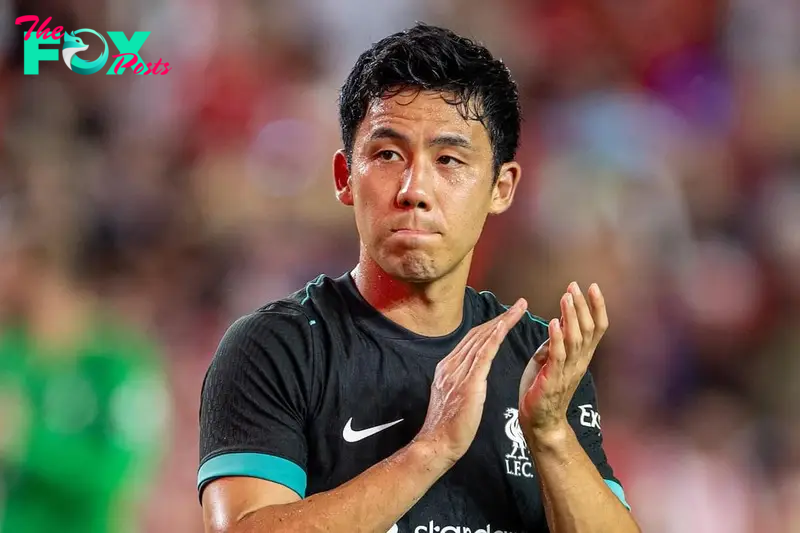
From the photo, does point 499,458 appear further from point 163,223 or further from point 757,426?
point 163,223

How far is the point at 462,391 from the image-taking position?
216cm

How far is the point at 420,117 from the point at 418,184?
0.18m

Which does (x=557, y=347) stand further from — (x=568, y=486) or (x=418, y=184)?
(x=418, y=184)

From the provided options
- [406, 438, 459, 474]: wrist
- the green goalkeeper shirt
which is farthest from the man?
the green goalkeeper shirt

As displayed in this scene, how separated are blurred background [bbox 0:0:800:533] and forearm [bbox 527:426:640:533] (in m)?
2.16

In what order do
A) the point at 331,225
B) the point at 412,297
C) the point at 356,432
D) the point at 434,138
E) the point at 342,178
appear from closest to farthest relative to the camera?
1. the point at 356,432
2. the point at 434,138
3. the point at 412,297
4. the point at 342,178
5. the point at 331,225

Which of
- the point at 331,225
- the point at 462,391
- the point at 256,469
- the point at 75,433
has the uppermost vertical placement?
the point at 331,225

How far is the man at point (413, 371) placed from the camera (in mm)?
2131

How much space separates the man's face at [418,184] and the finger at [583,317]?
37 cm

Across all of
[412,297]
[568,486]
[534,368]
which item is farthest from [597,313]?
[412,297]

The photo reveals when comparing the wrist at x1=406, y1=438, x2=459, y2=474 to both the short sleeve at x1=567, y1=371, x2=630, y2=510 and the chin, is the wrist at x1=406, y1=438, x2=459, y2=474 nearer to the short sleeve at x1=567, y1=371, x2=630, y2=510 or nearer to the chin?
the chin

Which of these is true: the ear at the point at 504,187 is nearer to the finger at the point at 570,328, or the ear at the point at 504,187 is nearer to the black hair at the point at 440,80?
the black hair at the point at 440,80

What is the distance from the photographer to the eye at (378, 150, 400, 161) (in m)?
2.50

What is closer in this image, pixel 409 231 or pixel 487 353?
pixel 487 353
